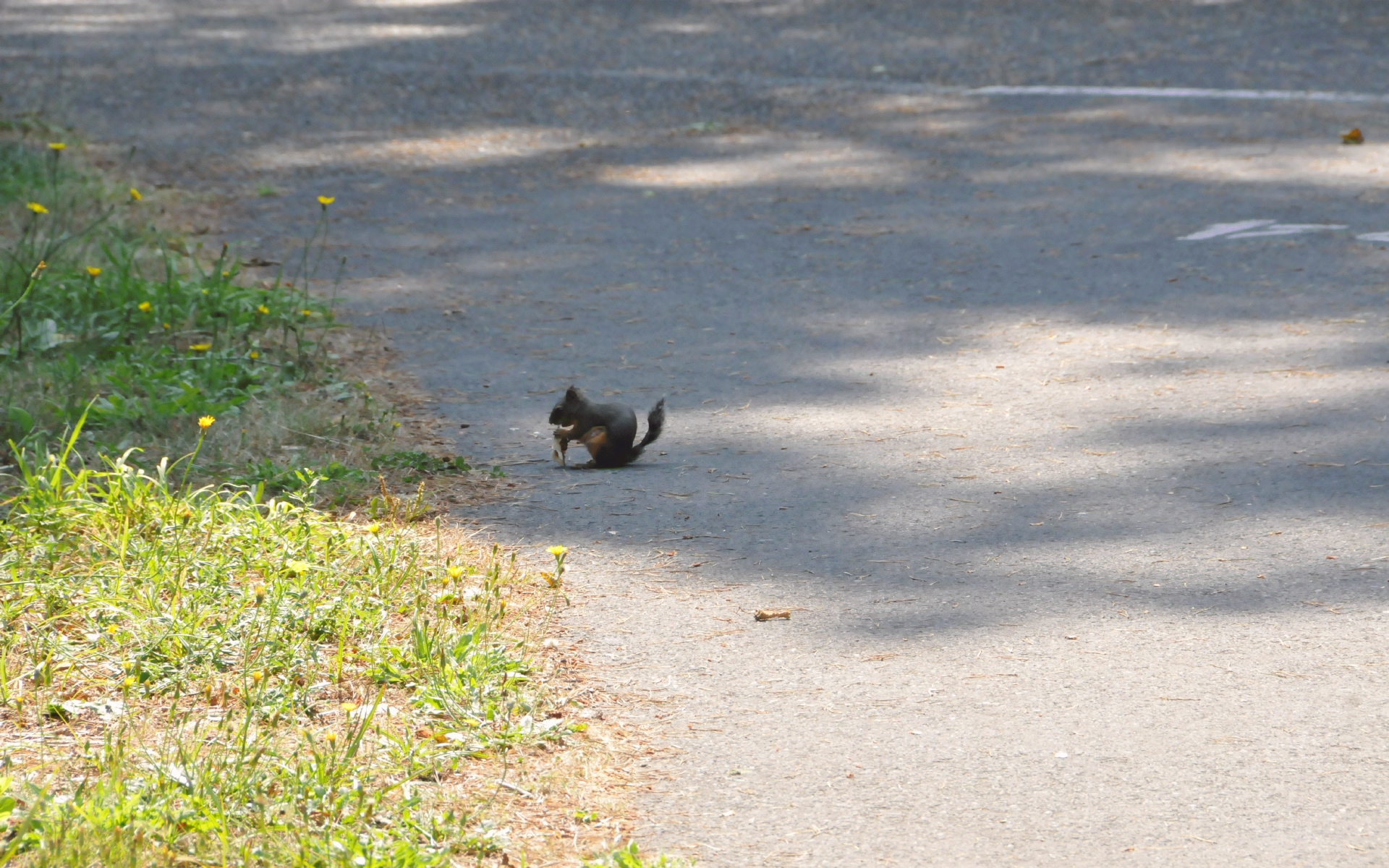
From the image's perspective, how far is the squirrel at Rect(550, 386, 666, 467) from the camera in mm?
4836

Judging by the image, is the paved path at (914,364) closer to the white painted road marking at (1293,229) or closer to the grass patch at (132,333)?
the white painted road marking at (1293,229)

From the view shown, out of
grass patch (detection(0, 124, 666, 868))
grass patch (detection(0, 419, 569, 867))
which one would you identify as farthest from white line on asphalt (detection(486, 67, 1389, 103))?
grass patch (detection(0, 419, 569, 867))

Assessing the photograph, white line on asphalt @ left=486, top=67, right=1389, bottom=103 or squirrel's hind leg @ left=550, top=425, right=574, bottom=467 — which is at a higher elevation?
white line on asphalt @ left=486, top=67, right=1389, bottom=103

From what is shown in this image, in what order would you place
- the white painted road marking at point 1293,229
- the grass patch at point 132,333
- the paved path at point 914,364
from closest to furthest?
the paved path at point 914,364
the grass patch at point 132,333
the white painted road marking at point 1293,229

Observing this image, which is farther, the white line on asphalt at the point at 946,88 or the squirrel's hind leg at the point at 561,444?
the white line on asphalt at the point at 946,88

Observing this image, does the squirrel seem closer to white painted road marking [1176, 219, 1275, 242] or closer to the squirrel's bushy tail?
the squirrel's bushy tail

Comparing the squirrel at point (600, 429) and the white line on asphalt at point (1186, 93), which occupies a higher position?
the white line on asphalt at point (1186, 93)

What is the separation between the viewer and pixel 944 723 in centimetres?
321

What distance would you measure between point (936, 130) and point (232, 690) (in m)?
8.16

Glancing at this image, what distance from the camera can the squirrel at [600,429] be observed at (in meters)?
4.84

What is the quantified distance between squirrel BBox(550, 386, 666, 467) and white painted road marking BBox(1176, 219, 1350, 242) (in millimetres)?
4026

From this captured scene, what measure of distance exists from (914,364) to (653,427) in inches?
63.7

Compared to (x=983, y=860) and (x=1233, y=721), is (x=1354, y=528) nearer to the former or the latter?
(x=1233, y=721)

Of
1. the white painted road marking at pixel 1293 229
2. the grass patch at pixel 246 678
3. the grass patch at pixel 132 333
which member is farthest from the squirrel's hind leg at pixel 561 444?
the white painted road marking at pixel 1293 229
